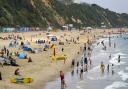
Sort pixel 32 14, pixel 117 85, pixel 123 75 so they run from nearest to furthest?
1. pixel 117 85
2. pixel 123 75
3. pixel 32 14

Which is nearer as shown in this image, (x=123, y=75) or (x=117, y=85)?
(x=117, y=85)

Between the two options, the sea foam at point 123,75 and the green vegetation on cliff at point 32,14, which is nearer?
the sea foam at point 123,75

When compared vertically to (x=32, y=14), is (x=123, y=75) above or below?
below

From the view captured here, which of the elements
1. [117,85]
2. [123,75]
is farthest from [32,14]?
[117,85]

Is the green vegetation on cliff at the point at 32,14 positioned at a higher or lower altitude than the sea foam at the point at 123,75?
higher

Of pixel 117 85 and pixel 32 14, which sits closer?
pixel 117 85

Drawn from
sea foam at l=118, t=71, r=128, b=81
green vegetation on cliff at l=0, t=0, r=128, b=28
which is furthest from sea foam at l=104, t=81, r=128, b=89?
green vegetation on cliff at l=0, t=0, r=128, b=28

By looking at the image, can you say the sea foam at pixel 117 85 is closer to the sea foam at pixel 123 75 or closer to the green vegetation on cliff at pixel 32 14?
the sea foam at pixel 123 75

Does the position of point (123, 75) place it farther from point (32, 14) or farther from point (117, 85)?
point (32, 14)

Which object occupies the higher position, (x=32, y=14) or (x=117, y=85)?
(x=32, y=14)

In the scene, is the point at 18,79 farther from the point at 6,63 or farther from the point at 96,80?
the point at 96,80

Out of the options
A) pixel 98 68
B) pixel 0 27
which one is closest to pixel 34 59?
pixel 98 68

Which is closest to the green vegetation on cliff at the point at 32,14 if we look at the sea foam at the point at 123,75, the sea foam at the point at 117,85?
the sea foam at the point at 123,75

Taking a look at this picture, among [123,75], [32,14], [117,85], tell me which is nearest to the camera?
[117,85]
